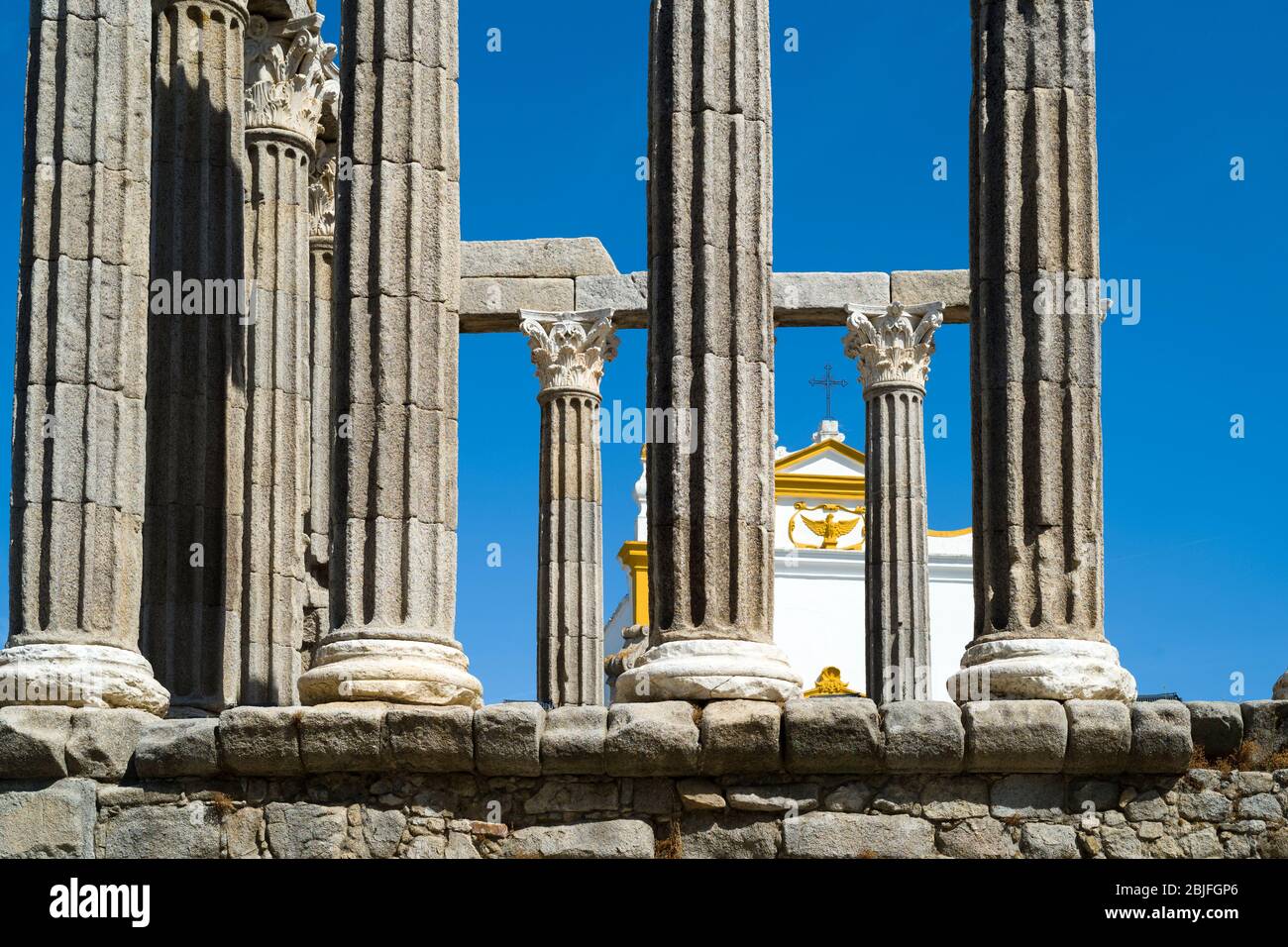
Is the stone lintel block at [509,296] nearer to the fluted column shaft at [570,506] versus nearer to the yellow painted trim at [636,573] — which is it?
the fluted column shaft at [570,506]

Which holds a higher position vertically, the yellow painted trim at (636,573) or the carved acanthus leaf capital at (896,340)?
the carved acanthus leaf capital at (896,340)

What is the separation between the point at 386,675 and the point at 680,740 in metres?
2.58

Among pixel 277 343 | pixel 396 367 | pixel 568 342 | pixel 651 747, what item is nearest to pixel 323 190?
pixel 277 343

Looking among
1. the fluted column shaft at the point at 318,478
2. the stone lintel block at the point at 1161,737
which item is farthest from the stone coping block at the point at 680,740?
the fluted column shaft at the point at 318,478

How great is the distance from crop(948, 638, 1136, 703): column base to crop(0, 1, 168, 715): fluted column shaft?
691 cm

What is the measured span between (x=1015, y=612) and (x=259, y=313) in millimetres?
10221

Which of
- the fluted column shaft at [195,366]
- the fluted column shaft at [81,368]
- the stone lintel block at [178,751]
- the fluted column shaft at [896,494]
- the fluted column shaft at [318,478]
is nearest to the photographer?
the stone lintel block at [178,751]

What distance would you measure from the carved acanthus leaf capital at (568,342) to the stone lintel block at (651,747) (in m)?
13.8

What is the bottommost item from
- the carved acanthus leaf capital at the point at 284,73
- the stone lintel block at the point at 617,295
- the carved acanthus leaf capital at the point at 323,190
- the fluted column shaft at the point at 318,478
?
the fluted column shaft at the point at 318,478

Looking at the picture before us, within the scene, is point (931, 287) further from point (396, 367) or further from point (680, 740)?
point (680, 740)

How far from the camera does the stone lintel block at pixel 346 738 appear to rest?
18.0 m

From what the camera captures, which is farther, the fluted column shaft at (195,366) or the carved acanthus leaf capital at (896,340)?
the carved acanthus leaf capital at (896,340)

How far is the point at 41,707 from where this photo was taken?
18484 millimetres

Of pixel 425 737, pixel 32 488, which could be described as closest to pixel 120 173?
pixel 32 488
